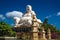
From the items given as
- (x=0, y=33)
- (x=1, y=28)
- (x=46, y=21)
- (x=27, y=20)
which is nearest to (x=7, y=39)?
(x=0, y=33)

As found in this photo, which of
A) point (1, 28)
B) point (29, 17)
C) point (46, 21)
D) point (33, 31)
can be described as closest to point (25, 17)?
point (29, 17)

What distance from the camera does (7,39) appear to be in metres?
15.1

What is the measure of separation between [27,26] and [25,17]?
1792 millimetres

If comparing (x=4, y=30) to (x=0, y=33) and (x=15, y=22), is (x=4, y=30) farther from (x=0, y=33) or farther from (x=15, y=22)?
(x=15, y=22)

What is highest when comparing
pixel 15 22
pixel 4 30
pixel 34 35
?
pixel 15 22

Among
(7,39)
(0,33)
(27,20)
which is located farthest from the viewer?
(27,20)

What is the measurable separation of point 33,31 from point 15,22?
97.4ft

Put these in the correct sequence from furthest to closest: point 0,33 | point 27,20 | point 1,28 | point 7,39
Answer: point 27,20, point 1,28, point 0,33, point 7,39

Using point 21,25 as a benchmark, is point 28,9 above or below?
above

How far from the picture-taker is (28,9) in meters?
38.9

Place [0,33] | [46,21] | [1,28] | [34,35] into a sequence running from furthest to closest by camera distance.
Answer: [46,21], [1,28], [0,33], [34,35]

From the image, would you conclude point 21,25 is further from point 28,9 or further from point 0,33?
point 0,33

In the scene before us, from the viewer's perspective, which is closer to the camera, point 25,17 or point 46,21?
point 25,17

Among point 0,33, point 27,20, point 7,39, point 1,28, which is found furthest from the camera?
point 27,20
